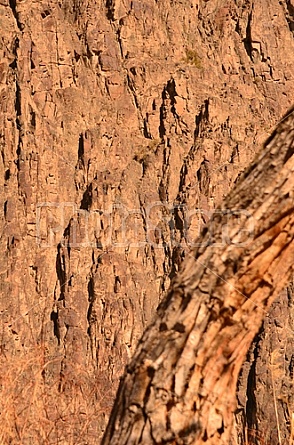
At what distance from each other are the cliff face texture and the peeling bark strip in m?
26.8

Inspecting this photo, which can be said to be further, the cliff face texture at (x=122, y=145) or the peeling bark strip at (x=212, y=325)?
the cliff face texture at (x=122, y=145)

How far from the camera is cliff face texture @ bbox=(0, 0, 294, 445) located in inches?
1231

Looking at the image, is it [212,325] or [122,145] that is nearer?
[212,325]

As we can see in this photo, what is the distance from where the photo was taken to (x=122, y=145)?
3356 cm

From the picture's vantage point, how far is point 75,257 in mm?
31500

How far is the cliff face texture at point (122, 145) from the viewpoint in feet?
103

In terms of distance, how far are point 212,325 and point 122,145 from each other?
31.5m

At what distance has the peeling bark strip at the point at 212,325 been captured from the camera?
222cm

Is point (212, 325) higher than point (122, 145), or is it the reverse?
point (122, 145)

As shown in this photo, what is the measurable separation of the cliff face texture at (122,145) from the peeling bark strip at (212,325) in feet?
88.0

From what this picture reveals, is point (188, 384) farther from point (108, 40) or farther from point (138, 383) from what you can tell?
point (108, 40)

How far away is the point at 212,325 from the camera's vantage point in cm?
226

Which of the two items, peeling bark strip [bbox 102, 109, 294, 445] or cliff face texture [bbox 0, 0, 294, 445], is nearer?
peeling bark strip [bbox 102, 109, 294, 445]

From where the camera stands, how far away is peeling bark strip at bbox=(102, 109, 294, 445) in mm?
2217
